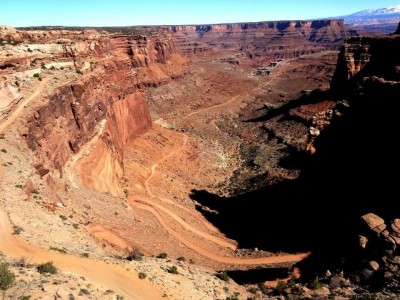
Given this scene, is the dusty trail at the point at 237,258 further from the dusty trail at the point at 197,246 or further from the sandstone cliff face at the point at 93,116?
the sandstone cliff face at the point at 93,116

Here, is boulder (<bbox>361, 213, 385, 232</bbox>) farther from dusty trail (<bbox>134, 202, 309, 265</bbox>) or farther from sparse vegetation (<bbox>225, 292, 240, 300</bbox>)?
dusty trail (<bbox>134, 202, 309, 265</bbox>)

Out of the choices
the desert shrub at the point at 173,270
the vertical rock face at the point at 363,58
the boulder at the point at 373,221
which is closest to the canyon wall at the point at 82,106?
Answer: the desert shrub at the point at 173,270

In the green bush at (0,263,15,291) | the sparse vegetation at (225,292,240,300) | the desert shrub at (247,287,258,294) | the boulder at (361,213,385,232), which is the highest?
the green bush at (0,263,15,291)

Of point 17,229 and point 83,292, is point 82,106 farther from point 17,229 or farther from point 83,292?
point 83,292

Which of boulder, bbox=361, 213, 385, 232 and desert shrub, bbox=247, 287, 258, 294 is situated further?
desert shrub, bbox=247, 287, 258, 294

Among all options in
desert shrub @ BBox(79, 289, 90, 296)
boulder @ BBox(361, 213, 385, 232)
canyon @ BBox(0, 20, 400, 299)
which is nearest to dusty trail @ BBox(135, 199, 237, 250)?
canyon @ BBox(0, 20, 400, 299)
